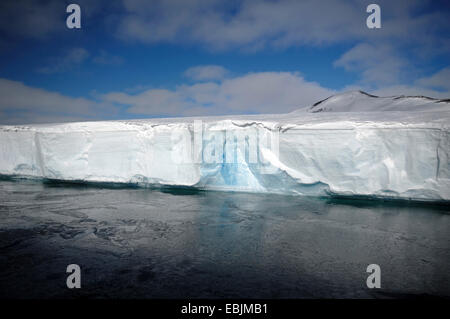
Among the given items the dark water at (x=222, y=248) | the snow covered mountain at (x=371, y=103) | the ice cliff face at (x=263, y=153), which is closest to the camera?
the dark water at (x=222, y=248)

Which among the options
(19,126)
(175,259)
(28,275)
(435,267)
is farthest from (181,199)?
(19,126)

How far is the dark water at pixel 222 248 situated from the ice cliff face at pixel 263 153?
36cm

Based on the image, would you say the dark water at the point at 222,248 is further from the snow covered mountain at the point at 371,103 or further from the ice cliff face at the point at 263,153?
the snow covered mountain at the point at 371,103

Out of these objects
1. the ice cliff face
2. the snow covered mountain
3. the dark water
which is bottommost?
the dark water

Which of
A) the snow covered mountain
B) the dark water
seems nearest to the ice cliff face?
the snow covered mountain

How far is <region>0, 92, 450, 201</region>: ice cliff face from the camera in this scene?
Answer: 3.12 metres

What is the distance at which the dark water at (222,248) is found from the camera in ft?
4.51

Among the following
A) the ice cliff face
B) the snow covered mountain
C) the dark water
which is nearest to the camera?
the dark water

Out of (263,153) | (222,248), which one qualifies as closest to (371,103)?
(263,153)

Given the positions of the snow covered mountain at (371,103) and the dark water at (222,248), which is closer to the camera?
the dark water at (222,248)

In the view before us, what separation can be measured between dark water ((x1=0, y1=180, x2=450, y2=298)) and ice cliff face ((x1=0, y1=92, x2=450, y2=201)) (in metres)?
0.36

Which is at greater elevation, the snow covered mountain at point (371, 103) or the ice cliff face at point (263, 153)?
the snow covered mountain at point (371, 103)

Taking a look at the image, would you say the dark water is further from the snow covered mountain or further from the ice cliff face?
the snow covered mountain

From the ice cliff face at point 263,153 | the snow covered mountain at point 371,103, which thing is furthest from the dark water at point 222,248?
the snow covered mountain at point 371,103
